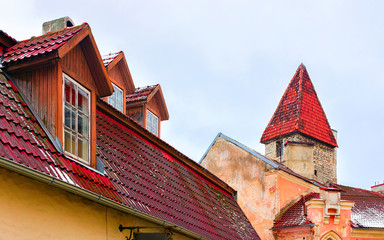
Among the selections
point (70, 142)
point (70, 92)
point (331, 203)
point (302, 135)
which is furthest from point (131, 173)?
point (302, 135)

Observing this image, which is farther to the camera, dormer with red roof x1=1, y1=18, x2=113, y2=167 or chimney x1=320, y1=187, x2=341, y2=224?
chimney x1=320, y1=187, x2=341, y2=224

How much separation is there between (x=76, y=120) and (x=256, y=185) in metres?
19.8

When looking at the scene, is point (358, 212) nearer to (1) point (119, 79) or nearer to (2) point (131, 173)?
(1) point (119, 79)

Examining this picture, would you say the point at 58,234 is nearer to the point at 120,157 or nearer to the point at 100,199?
the point at 100,199

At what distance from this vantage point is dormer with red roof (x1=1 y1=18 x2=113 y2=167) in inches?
284

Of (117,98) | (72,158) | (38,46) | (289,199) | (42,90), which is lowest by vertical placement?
(72,158)

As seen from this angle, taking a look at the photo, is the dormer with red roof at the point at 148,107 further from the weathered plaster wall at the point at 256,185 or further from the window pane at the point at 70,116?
the weathered plaster wall at the point at 256,185

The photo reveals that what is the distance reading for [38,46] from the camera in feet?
24.8

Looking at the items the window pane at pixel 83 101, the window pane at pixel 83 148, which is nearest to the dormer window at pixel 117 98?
the window pane at pixel 83 101

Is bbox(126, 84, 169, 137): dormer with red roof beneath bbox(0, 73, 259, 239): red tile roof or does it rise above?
above

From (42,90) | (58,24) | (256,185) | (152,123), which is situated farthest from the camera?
(256,185)

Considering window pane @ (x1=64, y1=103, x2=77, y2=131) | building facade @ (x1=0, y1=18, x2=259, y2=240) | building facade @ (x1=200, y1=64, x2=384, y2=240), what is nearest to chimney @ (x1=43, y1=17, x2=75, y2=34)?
building facade @ (x1=0, y1=18, x2=259, y2=240)

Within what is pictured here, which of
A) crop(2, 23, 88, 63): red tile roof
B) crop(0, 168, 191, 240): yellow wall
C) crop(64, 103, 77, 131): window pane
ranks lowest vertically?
crop(0, 168, 191, 240): yellow wall

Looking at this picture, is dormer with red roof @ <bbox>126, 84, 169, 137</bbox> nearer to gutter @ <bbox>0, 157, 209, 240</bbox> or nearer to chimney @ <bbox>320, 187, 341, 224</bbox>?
gutter @ <bbox>0, 157, 209, 240</bbox>
